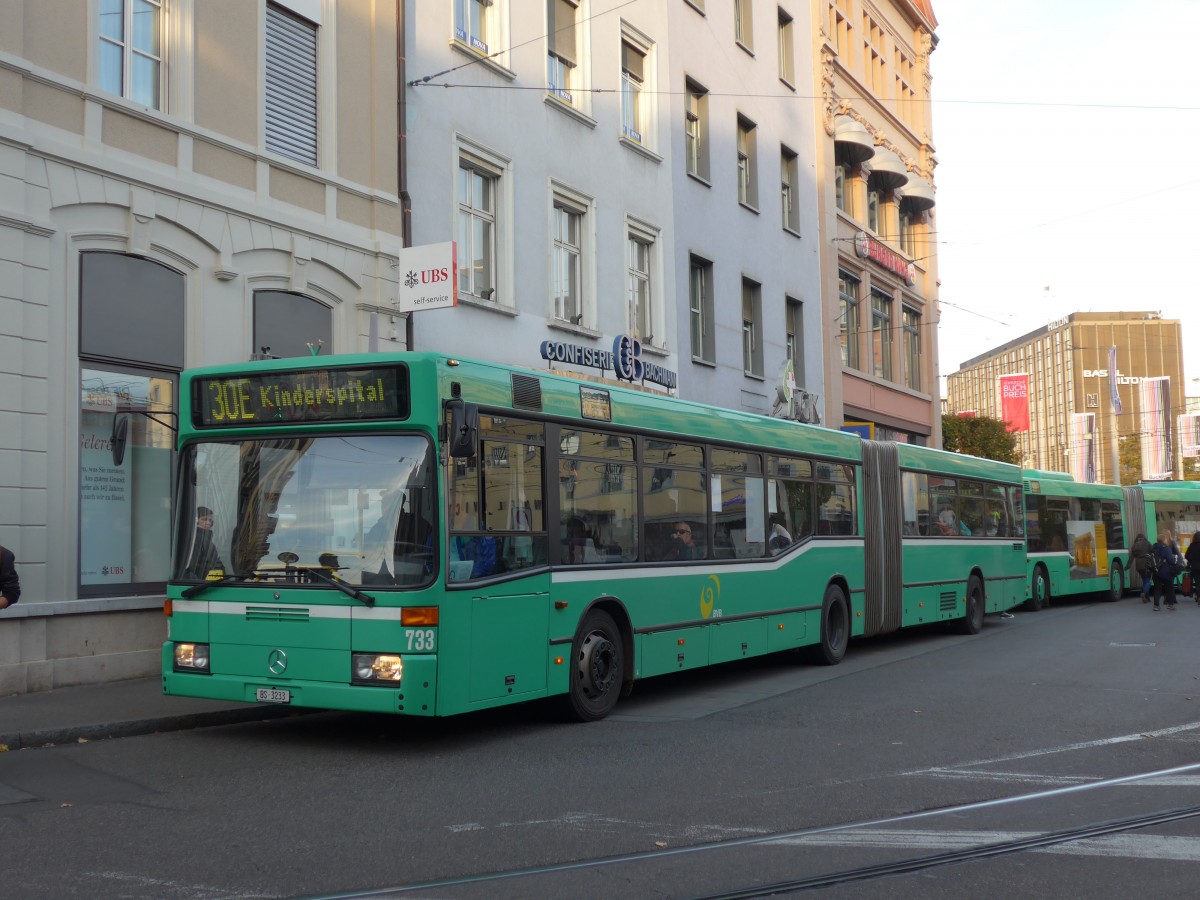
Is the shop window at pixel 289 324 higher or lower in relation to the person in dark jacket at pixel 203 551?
higher

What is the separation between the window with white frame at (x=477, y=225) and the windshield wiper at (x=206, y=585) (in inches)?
388

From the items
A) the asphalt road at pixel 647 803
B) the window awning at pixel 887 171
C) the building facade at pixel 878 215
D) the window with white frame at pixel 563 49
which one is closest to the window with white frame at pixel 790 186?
the building facade at pixel 878 215

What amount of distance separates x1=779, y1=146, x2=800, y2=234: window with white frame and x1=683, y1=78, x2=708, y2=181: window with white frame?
4716mm

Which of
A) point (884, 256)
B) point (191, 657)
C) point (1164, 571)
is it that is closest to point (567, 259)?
point (191, 657)

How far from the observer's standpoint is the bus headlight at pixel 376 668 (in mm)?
8914

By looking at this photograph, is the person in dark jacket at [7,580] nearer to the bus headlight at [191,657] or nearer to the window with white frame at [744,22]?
the bus headlight at [191,657]

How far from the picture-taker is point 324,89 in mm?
16594

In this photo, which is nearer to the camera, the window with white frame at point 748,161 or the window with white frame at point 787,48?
the window with white frame at point 748,161

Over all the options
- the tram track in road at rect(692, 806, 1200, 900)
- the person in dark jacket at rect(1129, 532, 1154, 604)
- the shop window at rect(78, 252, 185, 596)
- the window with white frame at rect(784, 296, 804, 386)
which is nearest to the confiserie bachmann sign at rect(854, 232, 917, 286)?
the window with white frame at rect(784, 296, 804, 386)

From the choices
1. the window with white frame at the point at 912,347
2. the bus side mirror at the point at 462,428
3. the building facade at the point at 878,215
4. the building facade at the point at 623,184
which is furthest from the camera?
the window with white frame at the point at 912,347

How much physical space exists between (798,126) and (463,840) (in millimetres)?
27768

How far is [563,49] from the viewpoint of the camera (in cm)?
2225

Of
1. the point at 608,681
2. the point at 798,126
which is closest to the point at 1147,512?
the point at 798,126

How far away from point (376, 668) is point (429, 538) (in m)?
0.94
